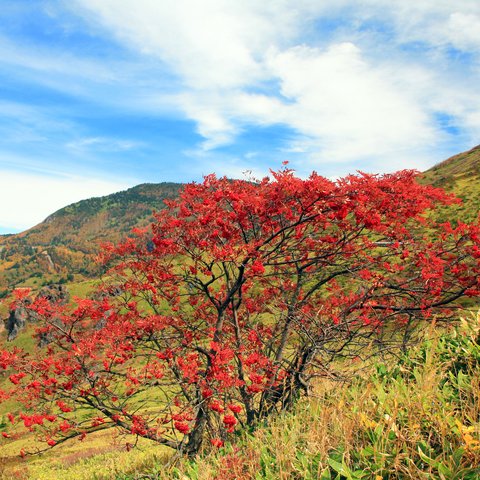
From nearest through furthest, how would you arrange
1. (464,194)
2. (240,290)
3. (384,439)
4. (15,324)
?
(384,439)
(240,290)
(464,194)
(15,324)

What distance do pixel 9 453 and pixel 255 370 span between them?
88.8 feet

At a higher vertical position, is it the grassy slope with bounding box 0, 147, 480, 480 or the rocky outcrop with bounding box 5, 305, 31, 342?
the grassy slope with bounding box 0, 147, 480, 480

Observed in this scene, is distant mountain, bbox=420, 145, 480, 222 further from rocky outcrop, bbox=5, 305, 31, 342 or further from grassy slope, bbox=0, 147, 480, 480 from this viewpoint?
rocky outcrop, bbox=5, 305, 31, 342

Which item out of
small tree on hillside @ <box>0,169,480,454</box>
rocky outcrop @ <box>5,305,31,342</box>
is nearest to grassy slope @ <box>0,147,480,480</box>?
small tree on hillside @ <box>0,169,480,454</box>

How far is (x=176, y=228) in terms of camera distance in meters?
9.77

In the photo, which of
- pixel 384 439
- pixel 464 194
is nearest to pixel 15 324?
pixel 464 194

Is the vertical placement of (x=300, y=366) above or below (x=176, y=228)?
below

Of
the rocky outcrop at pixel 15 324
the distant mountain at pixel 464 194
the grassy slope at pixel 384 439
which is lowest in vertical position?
the rocky outcrop at pixel 15 324

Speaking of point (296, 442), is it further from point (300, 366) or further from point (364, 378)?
point (300, 366)

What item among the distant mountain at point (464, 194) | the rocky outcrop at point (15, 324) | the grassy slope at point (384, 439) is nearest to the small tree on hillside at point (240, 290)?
the grassy slope at point (384, 439)

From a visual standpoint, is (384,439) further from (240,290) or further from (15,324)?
(15,324)

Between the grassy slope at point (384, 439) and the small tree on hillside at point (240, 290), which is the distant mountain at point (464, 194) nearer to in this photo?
the small tree on hillside at point (240, 290)

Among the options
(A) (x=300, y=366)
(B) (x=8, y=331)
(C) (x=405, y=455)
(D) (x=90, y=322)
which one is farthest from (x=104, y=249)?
(B) (x=8, y=331)

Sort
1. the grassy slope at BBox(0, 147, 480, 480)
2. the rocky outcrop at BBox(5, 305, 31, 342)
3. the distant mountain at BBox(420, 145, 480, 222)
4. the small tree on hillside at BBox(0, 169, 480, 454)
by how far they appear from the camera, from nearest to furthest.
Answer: the grassy slope at BBox(0, 147, 480, 480) < the small tree on hillside at BBox(0, 169, 480, 454) < the distant mountain at BBox(420, 145, 480, 222) < the rocky outcrop at BBox(5, 305, 31, 342)
